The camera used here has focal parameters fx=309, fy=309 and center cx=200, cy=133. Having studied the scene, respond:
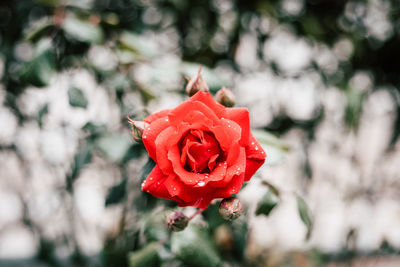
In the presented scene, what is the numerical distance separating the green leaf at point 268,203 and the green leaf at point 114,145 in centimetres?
30

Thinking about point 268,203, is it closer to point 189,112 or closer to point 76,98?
point 189,112

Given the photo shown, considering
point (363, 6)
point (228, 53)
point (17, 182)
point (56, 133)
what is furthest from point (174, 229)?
point (17, 182)

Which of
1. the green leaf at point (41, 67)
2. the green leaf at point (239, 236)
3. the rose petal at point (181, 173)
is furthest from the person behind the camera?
the green leaf at point (239, 236)

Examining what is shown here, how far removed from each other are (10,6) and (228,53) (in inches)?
31.1

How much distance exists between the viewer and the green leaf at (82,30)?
663 mm

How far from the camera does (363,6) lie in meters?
1.19

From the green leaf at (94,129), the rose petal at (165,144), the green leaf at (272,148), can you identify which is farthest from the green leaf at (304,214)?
the green leaf at (94,129)

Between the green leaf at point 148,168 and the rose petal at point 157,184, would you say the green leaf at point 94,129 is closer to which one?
the green leaf at point 148,168

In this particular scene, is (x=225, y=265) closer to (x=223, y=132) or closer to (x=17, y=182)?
(x=223, y=132)

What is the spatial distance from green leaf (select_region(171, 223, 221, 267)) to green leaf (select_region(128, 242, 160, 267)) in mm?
83

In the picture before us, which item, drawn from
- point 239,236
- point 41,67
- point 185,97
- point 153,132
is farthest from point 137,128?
point 239,236

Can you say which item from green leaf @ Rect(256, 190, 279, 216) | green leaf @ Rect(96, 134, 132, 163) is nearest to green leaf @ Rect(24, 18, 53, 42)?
green leaf @ Rect(96, 134, 132, 163)

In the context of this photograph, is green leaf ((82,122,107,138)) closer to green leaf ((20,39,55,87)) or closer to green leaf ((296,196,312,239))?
green leaf ((20,39,55,87))

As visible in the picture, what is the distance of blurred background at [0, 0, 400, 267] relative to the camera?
68cm
